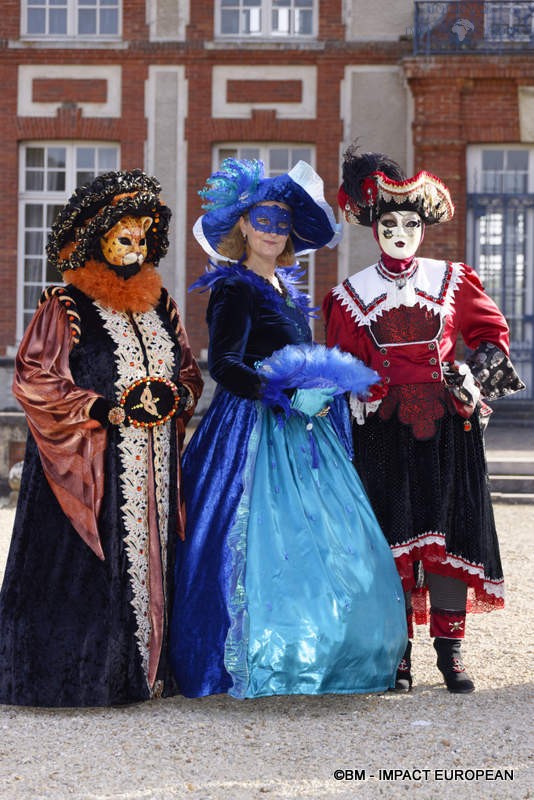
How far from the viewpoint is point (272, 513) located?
3820mm

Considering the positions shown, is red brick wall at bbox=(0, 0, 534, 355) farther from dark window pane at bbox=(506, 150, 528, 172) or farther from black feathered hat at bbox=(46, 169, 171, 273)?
black feathered hat at bbox=(46, 169, 171, 273)

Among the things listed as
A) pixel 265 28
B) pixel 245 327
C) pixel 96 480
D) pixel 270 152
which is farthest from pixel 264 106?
pixel 96 480

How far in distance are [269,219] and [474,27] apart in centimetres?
902

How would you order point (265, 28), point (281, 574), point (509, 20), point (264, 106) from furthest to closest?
point (265, 28)
point (264, 106)
point (509, 20)
point (281, 574)

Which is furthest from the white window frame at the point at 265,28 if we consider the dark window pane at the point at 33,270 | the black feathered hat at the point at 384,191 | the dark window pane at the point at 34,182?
the black feathered hat at the point at 384,191

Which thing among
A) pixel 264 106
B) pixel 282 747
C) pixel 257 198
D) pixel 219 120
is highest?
pixel 264 106

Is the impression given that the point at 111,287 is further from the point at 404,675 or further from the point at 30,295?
the point at 30,295

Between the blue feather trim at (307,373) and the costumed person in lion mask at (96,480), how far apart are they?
1.12 feet

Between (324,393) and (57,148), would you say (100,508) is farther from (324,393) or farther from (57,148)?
(57,148)

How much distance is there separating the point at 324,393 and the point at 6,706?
142 centimetres

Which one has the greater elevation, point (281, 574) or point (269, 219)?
point (269, 219)

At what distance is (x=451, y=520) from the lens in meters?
4.03

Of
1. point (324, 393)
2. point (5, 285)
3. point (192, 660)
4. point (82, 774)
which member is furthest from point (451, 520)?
point (5, 285)

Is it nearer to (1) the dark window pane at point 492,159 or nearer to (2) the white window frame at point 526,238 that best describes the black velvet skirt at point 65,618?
Result: (2) the white window frame at point 526,238
